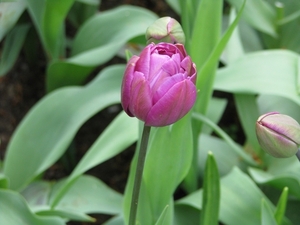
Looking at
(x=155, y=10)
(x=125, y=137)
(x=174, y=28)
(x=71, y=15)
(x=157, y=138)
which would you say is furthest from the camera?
(x=155, y=10)

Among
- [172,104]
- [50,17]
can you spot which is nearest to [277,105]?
[50,17]

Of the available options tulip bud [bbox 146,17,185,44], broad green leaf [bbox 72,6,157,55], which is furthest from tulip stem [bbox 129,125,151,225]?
broad green leaf [bbox 72,6,157,55]

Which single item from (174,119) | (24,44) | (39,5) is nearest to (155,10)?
(24,44)

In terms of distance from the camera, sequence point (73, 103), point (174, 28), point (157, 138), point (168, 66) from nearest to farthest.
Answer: point (168, 66) → point (174, 28) → point (157, 138) → point (73, 103)

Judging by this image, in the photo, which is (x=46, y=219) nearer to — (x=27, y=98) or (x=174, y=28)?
(x=174, y=28)

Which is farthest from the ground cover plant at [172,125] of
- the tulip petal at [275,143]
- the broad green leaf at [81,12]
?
the broad green leaf at [81,12]

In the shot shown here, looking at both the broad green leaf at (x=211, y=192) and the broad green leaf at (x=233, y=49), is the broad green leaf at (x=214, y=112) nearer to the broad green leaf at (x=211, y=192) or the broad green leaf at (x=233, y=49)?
the broad green leaf at (x=233, y=49)

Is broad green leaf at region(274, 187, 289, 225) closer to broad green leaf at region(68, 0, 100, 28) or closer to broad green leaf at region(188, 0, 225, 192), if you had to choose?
broad green leaf at region(188, 0, 225, 192)

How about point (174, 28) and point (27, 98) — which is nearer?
point (174, 28)

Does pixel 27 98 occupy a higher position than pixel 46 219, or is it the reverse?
pixel 46 219
